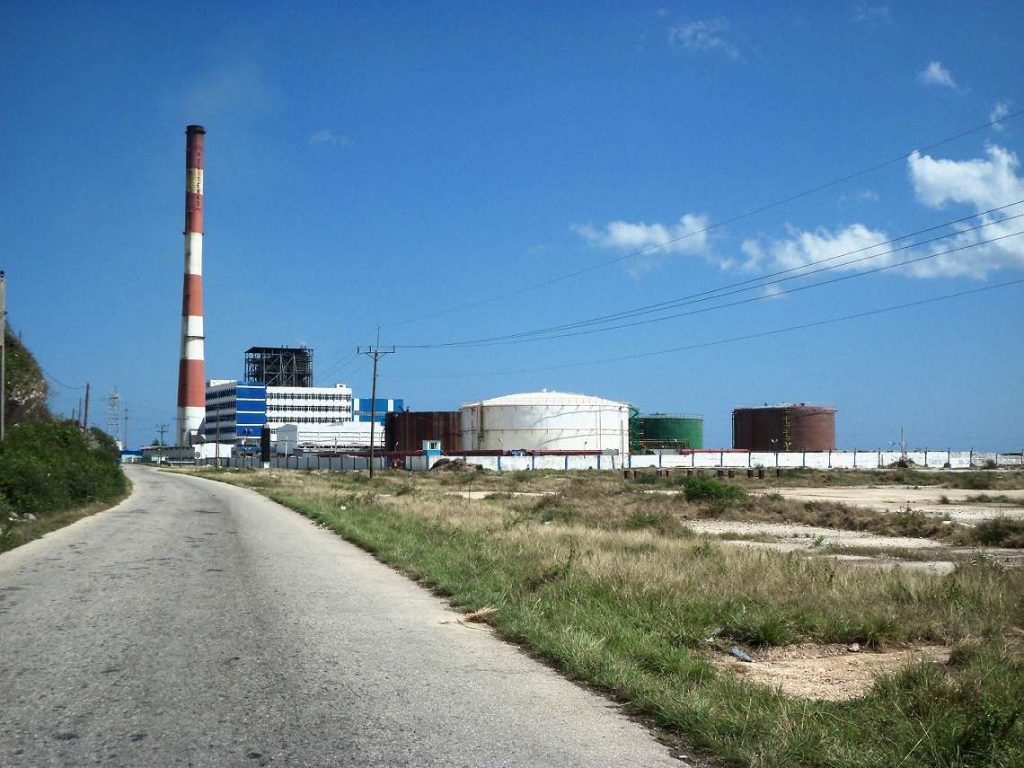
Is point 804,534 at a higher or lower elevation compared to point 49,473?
lower

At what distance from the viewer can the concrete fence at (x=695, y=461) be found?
9650 centimetres

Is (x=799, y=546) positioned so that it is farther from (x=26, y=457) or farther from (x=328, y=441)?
(x=328, y=441)

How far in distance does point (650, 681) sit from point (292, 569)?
9.05m

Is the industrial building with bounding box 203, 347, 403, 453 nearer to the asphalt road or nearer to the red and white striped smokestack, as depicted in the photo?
the red and white striped smokestack

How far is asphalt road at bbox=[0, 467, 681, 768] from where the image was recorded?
572 cm

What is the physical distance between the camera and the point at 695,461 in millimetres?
104125

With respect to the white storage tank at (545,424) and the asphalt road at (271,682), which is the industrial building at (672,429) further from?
the asphalt road at (271,682)

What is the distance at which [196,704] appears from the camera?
6.70 metres

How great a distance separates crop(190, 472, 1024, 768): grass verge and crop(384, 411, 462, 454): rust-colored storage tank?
95.8 meters

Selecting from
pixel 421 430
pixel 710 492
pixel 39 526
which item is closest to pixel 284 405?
pixel 421 430

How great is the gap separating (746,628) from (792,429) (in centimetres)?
11746

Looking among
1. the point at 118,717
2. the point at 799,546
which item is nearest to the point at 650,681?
the point at 118,717

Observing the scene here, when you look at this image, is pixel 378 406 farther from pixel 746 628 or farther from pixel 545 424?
pixel 746 628

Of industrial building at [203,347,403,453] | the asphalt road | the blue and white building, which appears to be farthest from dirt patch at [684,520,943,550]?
industrial building at [203,347,403,453]
